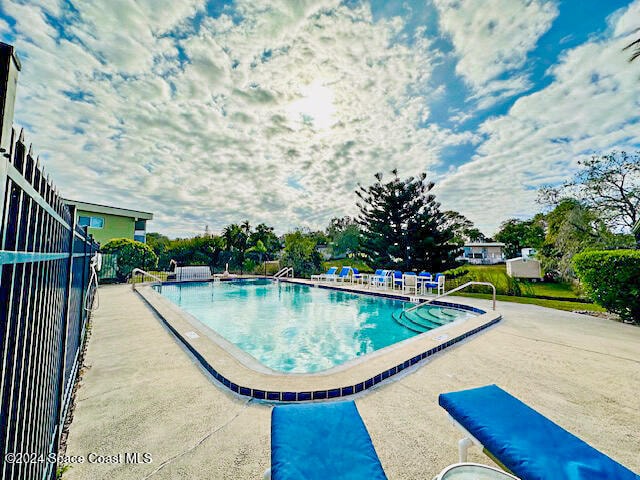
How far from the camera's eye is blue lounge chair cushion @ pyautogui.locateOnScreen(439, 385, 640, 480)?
1.28m

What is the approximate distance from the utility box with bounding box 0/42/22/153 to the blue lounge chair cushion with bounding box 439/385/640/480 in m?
2.38

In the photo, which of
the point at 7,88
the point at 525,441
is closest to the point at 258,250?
the point at 525,441

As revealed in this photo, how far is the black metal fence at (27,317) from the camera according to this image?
86 centimetres

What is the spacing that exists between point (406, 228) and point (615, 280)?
9.56 m

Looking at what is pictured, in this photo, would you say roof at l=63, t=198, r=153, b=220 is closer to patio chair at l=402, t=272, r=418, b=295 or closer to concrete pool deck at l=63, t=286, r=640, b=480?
concrete pool deck at l=63, t=286, r=640, b=480

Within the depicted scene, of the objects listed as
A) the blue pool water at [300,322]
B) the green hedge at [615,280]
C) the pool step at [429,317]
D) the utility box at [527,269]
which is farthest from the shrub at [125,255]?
the utility box at [527,269]

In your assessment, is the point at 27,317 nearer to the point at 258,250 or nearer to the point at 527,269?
the point at 258,250

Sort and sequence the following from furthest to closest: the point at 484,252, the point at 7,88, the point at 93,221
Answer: the point at 484,252 → the point at 93,221 → the point at 7,88

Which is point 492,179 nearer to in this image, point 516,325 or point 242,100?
point 516,325

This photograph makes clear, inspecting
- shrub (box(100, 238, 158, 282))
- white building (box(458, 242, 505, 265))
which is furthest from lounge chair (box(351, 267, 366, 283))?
white building (box(458, 242, 505, 265))

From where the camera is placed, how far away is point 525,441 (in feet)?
4.85

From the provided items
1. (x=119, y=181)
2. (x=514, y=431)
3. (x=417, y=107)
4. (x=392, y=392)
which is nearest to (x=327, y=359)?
(x=392, y=392)

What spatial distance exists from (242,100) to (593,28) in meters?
9.26

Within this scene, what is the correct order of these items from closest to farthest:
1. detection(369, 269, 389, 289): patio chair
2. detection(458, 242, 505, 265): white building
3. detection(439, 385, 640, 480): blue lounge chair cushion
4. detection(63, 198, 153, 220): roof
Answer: detection(439, 385, 640, 480): blue lounge chair cushion → detection(369, 269, 389, 289): patio chair → detection(63, 198, 153, 220): roof → detection(458, 242, 505, 265): white building
